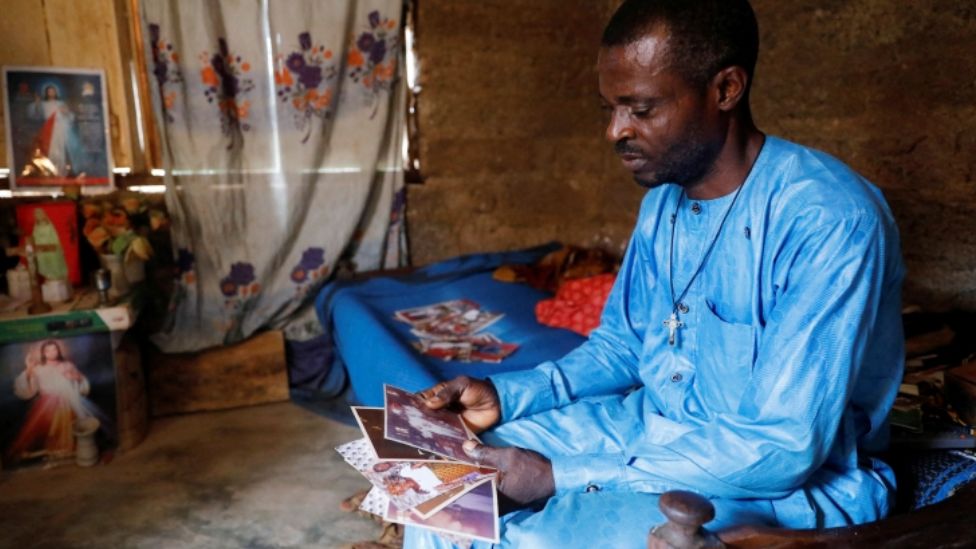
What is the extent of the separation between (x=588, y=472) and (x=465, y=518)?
275 millimetres

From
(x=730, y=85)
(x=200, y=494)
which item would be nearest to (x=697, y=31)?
(x=730, y=85)

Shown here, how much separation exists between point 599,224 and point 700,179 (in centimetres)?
331

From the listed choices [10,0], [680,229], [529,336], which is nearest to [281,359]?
[529,336]

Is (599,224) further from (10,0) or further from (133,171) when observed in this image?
(10,0)

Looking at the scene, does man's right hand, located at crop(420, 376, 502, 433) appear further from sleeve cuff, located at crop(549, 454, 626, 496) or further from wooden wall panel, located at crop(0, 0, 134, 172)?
wooden wall panel, located at crop(0, 0, 134, 172)

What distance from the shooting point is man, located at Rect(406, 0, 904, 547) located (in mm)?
1192

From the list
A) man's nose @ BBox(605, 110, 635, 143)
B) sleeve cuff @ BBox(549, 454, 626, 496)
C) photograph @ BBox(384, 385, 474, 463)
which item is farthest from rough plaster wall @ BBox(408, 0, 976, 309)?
photograph @ BBox(384, 385, 474, 463)

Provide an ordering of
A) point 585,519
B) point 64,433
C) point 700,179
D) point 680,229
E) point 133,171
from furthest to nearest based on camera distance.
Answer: point 133,171
point 64,433
point 680,229
point 700,179
point 585,519

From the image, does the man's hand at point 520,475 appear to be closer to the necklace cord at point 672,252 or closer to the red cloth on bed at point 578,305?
the necklace cord at point 672,252

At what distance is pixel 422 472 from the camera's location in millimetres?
1342

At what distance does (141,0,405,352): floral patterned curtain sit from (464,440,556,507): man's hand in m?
2.83

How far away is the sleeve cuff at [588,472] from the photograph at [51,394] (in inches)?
101

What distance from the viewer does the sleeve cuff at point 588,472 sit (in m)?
1.35

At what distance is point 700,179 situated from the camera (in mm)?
1468
